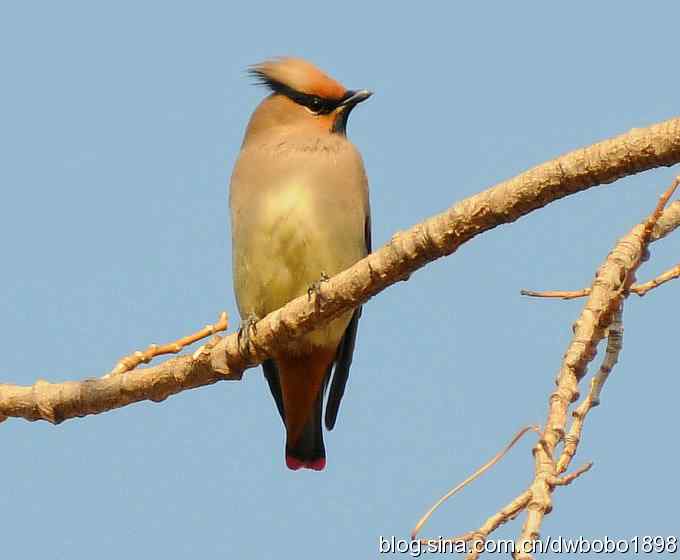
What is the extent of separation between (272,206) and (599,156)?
2208 mm

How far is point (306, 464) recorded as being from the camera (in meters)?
5.79

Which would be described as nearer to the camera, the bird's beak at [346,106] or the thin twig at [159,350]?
the thin twig at [159,350]

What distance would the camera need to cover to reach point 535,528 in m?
2.72

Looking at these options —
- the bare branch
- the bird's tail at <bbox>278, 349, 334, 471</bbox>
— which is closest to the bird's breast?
the bird's tail at <bbox>278, 349, 334, 471</bbox>

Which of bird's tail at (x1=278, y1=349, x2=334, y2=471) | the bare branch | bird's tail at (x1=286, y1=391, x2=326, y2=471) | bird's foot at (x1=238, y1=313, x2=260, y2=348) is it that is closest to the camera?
the bare branch

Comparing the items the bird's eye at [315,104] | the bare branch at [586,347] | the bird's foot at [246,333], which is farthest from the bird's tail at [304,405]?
the bare branch at [586,347]

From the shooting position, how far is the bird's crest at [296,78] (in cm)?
587

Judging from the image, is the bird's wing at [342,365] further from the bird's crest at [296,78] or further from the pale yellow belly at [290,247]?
the bird's crest at [296,78]

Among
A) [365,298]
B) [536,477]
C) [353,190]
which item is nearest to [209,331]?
[365,298]

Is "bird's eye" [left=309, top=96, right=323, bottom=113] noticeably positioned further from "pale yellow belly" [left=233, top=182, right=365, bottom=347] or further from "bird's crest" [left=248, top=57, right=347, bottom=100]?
"pale yellow belly" [left=233, top=182, right=365, bottom=347]

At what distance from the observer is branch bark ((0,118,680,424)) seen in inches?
128

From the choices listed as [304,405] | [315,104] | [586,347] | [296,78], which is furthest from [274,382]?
[586,347]

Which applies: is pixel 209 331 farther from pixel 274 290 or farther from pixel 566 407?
pixel 566 407

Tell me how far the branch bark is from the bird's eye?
1712 mm
